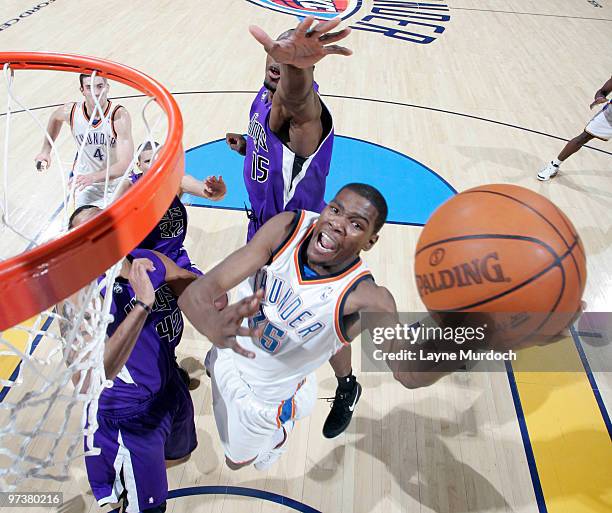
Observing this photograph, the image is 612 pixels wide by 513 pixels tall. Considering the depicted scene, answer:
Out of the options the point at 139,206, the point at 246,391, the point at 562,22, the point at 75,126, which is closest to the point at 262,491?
the point at 246,391

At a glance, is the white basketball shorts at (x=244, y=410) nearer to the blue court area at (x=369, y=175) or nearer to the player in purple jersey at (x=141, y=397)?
the player in purple jersey at (x=141, y=397)

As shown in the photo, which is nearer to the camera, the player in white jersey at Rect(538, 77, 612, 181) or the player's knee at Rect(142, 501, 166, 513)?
the player's knee at Rect(142, 501, 166, 513)

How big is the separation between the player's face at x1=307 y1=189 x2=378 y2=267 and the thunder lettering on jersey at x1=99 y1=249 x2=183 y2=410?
72 cm

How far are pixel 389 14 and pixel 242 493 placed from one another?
859cm

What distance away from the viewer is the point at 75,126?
12.2ft

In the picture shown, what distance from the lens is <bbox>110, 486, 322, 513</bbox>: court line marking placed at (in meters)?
2.52

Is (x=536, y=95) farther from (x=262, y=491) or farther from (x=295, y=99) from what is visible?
(x=262, y=491)

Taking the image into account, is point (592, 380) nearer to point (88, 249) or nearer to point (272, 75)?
point (272, 75)

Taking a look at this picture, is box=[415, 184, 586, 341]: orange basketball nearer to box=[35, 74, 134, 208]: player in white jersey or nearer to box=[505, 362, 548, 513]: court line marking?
box=[505, 362, 548, 513]: court line marking

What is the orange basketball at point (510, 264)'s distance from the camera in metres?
1.59

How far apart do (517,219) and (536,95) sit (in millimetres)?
5882

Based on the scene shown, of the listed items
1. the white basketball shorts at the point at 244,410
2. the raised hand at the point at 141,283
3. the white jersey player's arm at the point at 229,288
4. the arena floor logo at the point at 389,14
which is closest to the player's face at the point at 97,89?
the raised hand at the point at 141,283

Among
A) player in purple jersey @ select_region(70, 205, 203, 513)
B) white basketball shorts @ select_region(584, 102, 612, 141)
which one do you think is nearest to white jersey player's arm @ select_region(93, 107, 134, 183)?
player in purple jersey @ select_region(70, 205, 203, 513)

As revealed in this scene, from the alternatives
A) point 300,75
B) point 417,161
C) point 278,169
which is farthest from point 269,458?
point 417,161
